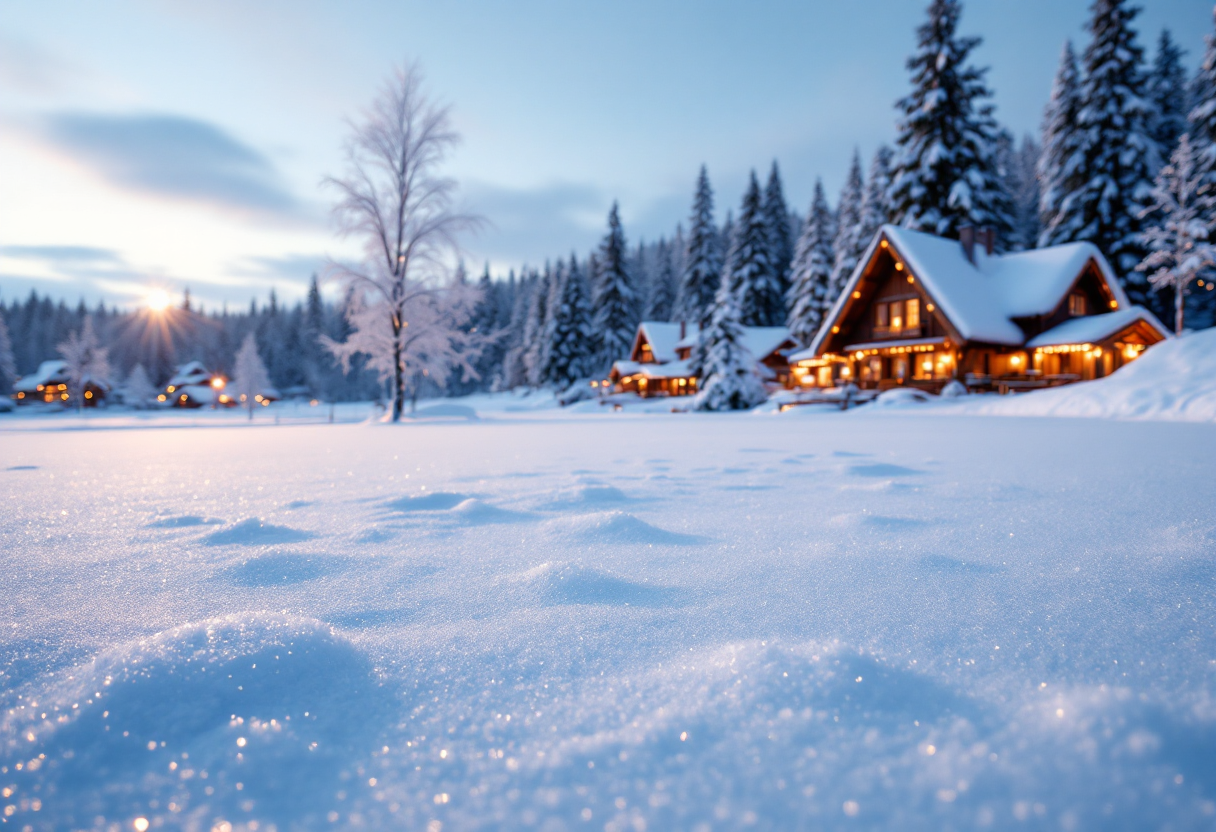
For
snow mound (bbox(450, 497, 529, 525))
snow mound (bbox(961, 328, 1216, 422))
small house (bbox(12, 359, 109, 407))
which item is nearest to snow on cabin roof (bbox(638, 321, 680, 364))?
snow mound (bbox(961, 328, 1216, 422))

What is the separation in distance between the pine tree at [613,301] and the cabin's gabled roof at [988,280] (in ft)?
90.1

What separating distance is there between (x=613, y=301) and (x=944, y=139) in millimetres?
28242

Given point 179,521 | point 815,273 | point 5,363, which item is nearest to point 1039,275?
point 815,273

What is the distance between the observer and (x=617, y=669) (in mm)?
1407

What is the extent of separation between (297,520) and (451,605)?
1803 millimetres

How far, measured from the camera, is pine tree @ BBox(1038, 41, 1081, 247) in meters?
27.3

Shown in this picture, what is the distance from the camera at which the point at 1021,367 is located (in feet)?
79.8

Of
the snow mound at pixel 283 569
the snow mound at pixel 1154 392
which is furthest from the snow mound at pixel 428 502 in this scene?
the snow mound at pixel 1154 392

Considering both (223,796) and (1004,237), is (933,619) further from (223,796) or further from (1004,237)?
(1004,237)

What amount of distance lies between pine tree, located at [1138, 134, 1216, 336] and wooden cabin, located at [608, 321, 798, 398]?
19959 millimetres

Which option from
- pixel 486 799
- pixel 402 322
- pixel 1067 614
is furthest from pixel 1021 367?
pixel 486 799

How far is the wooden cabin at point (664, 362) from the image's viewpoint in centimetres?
4109

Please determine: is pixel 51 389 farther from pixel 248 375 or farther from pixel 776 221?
pixel 776 221

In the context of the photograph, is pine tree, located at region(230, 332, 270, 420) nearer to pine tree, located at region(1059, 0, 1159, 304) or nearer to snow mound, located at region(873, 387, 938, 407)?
snow mound, located at region(873, 387, 938, 407)
